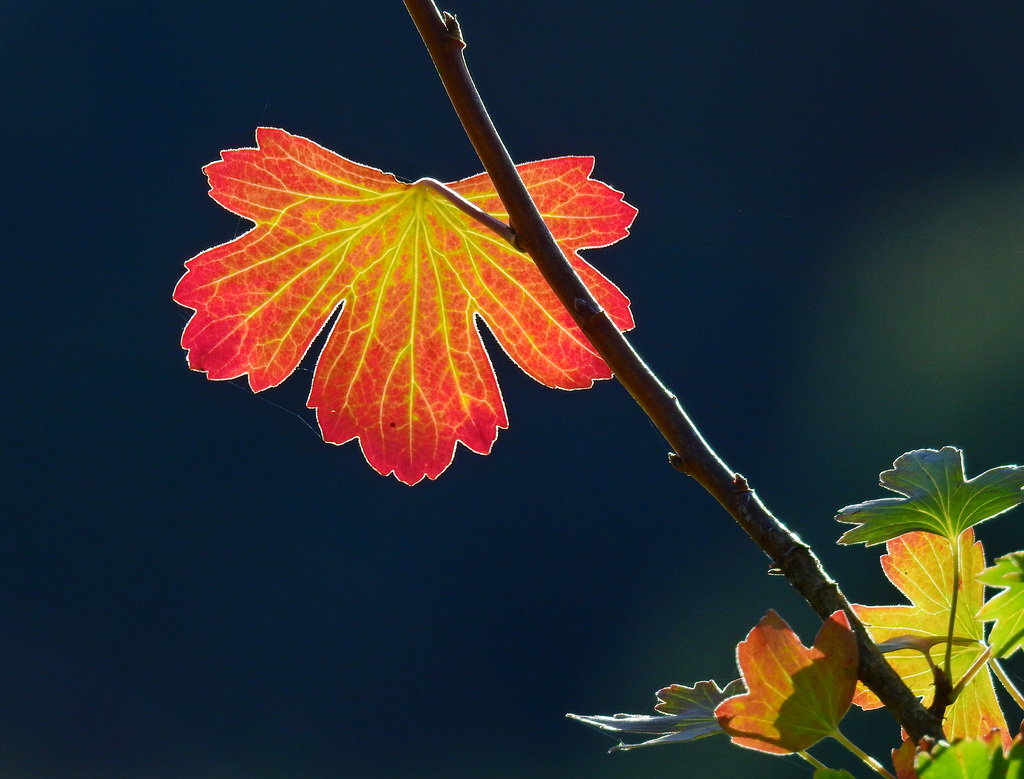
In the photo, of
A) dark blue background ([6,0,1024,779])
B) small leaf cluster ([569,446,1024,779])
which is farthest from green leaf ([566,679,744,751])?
dark blue background ([6,0,1024,779])

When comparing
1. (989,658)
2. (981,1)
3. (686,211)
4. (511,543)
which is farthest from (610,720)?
(981,1)

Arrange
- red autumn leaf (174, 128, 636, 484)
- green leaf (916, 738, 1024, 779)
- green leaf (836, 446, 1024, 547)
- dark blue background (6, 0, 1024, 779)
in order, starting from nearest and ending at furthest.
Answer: green leaf (916, 738, 1024, 779) < green leaf (836, 446, 1024, 547) < red autumn leaf (174, 128, 636, 484) < dark blue background (6, 0, 1024, 779)

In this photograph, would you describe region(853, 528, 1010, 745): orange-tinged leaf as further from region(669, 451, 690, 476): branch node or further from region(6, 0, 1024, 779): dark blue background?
region(6, 0, 1024, 779): dark blue background

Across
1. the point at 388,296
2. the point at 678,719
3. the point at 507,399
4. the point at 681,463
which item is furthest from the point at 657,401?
the point at 507,399

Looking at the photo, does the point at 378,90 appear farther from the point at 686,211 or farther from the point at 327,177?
the point at 327,177

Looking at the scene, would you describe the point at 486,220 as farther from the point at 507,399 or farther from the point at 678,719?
the point at 507,399

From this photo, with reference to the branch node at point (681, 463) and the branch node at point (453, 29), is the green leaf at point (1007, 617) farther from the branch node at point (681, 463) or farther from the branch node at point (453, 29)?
the branch node at point (453, 29)

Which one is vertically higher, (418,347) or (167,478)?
(167,478)
